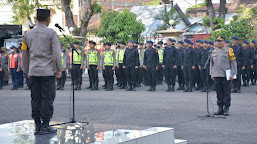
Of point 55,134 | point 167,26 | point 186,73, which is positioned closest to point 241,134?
point 55,134

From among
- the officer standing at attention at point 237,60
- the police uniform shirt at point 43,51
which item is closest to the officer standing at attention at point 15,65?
the officer standing at attention at point 237,60

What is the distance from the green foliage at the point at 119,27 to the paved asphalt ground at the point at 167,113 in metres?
17.9

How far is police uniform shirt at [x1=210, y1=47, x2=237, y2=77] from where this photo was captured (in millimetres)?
12727

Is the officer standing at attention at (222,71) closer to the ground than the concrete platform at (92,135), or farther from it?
farther from it

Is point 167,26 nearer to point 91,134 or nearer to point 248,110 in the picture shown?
point 248,110

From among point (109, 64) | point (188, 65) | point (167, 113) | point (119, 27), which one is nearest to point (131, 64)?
point (109, 64)

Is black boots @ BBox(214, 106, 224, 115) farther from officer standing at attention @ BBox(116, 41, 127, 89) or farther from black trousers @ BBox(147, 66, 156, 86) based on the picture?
officer standing at attention @ BBox(116, 41, 127, 89)

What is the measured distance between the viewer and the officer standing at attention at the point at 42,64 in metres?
8.09

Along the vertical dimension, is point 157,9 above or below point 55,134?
above

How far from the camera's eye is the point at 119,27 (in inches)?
1436

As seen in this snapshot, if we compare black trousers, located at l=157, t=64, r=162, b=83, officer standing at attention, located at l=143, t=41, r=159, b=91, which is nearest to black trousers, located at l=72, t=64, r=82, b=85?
officer standing at attention, located at l=143, t=41, r=159, b=91

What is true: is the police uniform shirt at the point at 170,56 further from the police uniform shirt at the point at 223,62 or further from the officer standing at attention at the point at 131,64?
the police uniform shirt at the point at 223,62

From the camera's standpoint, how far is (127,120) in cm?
1162

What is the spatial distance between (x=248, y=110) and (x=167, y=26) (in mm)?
28078
